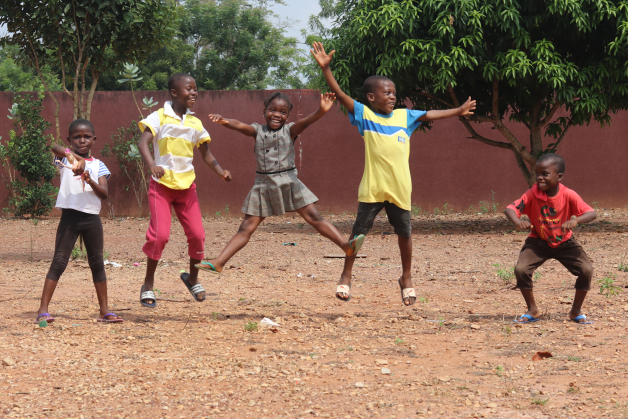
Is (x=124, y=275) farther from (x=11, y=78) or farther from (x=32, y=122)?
(x=11, y=78)

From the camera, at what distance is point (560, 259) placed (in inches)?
188

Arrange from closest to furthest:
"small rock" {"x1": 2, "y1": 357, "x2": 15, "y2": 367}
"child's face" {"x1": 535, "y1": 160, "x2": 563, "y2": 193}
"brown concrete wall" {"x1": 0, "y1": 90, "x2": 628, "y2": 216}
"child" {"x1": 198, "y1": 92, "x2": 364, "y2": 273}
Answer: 1. "small rock" {"x1": 2, "y1": 357, "x2": 15, "y2": 367}
2. "child's face" {"x1": 535, "y1": 160, "x2": 563, "y2": 193}
3. "child" {"x1": 198, "y1": 92, "x2": 364, "y2": 273}
4. "brown concrete wall" {"x1": 0, "y1": 90, "x2": 628, "y2": 216}

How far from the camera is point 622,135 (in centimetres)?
1399

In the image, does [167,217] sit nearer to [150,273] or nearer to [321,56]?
[150,273]

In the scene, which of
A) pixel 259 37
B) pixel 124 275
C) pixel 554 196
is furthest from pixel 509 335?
pixel 259 37

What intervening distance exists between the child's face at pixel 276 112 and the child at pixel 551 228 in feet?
5.87

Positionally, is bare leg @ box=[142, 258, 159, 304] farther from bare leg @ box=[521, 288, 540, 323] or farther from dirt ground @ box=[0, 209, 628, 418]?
bare leg @ box=[521, 288, 540, 323]

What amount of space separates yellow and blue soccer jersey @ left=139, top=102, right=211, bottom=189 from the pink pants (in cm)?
11

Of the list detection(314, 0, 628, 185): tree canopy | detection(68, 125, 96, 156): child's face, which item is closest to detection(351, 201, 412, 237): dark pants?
detection(68, 125, 96, 156): child's face

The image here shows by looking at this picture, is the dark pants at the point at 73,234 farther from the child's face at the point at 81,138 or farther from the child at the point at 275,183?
the child at the point at 275,183

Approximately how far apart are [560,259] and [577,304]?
332 mm

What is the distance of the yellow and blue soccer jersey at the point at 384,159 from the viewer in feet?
16.2

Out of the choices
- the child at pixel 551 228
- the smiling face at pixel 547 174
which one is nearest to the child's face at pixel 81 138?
the child at pixel 551 228

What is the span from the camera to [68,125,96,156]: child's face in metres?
4.72
